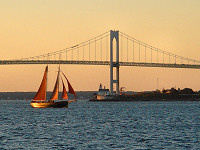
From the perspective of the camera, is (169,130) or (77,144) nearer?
(77,144)

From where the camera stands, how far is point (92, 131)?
141ft

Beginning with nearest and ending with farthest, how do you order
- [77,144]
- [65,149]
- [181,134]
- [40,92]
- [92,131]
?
[65,149] < [77,144] < [181,134] < [92,131] < [40,92]

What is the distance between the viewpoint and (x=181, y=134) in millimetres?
40188

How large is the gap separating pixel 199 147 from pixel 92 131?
43.4ft

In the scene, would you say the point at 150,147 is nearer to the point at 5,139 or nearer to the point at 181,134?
the point at 181,134

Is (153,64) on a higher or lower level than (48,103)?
higher

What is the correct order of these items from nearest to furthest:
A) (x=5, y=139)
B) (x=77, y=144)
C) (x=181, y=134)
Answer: (x=77, y=144)
(x=5, y=139)
(x=181, y=134)

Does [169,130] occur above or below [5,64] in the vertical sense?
below

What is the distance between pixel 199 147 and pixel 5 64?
112 meters

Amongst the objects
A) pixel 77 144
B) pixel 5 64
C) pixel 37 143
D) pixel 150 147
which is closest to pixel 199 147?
pixel 150 147

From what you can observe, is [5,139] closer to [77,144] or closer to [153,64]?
[77,144]

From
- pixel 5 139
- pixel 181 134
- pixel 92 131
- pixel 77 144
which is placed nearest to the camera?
pixel 77 144

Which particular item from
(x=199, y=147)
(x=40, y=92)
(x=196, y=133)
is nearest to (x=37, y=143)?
(x=199, y=147)

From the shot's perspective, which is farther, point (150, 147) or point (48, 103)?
point (48, 103)
